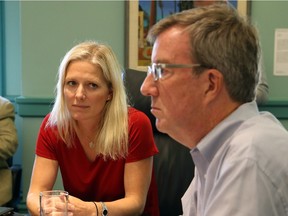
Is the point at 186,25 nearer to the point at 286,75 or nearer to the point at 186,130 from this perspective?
the point at 186,130

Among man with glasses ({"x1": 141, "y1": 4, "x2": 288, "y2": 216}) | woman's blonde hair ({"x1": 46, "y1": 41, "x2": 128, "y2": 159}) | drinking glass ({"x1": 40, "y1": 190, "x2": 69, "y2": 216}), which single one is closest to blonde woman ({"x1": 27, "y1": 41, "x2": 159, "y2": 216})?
woman's blonde hair ({"x1": 46, "y1": 41, "x2": 128, "y2": 159})

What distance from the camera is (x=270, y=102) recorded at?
2.66 metres

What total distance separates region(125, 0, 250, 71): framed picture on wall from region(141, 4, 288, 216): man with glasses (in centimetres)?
167

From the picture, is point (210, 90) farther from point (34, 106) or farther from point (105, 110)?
point (34, 106)

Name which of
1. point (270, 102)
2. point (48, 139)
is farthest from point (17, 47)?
point (270, 102)

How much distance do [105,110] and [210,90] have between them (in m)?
0.89

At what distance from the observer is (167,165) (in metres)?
1.96

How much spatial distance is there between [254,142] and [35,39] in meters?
2.15

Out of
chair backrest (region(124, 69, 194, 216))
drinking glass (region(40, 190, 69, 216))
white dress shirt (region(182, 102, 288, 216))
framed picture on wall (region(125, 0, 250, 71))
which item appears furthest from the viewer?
framed picture on wall (region(125, 0, 250, 71))

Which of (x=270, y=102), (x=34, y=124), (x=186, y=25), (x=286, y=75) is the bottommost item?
(x=34, y=124)

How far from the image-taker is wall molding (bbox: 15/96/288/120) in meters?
2.67

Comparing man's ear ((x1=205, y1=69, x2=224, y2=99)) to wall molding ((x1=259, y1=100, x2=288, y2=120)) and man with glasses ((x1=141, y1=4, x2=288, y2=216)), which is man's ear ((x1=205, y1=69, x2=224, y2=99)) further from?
wall molding ((x1=259, y1=100, x2=288, y2=120))

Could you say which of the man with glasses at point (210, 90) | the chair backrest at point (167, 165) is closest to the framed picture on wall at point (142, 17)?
the chair backrest at point (167, 165)

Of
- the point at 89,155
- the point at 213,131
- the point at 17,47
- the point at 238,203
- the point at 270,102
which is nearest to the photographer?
the point at 238,203
